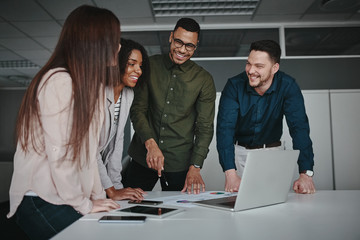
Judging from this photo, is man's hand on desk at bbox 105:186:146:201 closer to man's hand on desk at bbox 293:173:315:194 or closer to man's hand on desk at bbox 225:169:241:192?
man's hand on desk at bbox 225:169:241:192

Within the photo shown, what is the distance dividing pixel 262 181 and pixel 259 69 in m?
0.97

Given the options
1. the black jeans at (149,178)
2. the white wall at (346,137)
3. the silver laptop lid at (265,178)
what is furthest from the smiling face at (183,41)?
the white wall at (346,137)

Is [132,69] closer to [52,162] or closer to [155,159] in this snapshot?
[155,159]

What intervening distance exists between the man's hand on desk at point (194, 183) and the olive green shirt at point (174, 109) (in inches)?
9.9

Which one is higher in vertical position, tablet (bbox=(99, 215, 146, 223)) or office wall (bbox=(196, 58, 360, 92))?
office wall (bbox=(196, 58, 360, 92))

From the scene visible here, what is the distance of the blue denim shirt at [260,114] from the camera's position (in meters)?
1.82

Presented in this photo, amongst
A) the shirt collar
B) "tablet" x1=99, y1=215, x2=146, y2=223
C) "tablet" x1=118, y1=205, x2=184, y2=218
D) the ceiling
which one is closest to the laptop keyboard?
"tablet" x1=118, y1=205, x2=184, y2=218

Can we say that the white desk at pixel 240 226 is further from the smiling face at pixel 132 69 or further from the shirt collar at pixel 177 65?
the shirt collar at pixel 177 65

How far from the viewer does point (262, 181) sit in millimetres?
1105

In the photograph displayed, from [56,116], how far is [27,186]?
9.3 inches

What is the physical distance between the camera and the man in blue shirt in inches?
72.4

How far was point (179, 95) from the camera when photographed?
77.6 inches

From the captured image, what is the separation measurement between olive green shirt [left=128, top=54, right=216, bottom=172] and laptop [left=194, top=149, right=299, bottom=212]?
734 millimetres

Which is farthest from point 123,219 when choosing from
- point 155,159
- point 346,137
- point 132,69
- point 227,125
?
point 346,137
